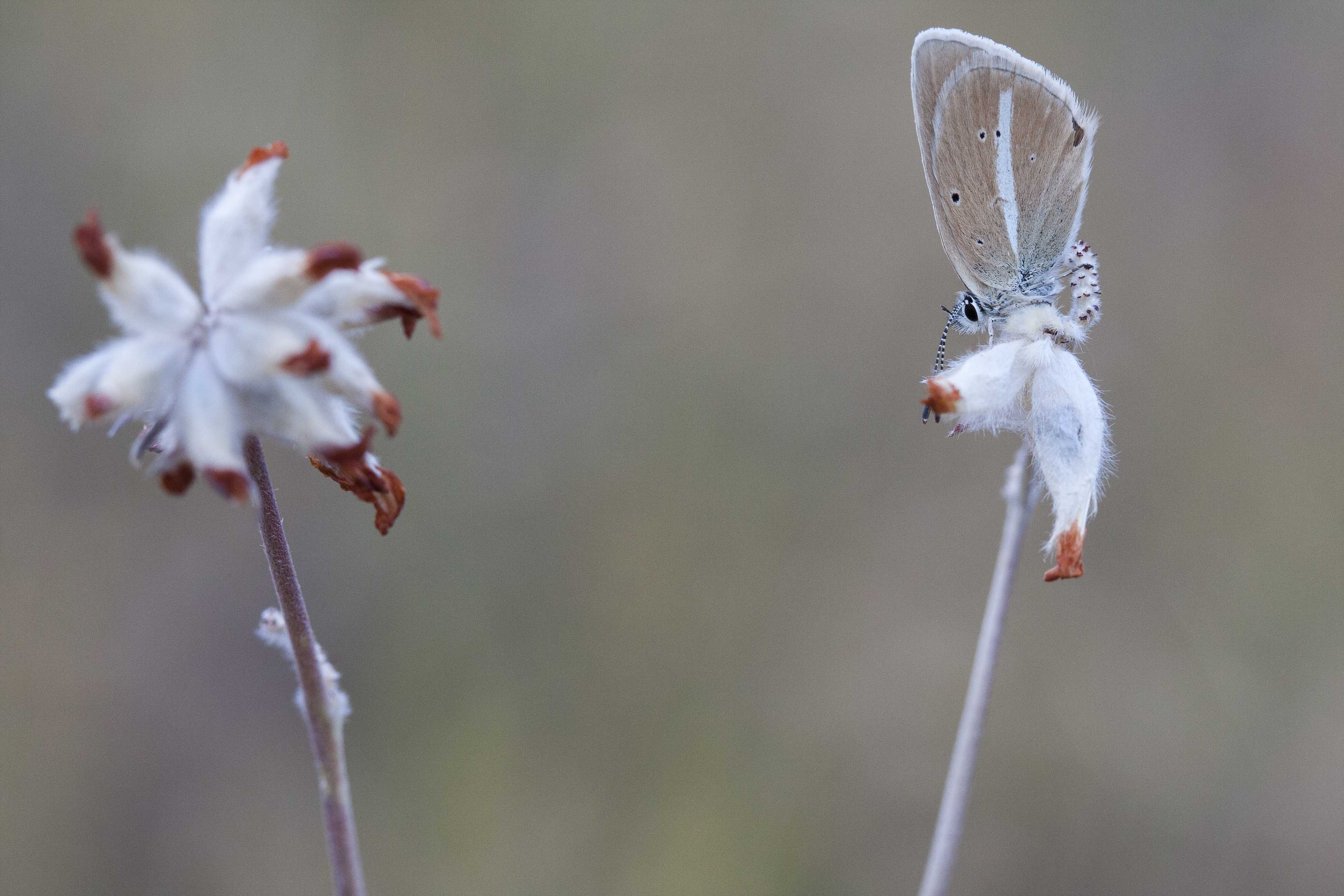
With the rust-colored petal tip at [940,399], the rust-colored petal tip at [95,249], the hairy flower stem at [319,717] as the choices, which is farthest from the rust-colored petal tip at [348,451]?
the rust-colored petal tip at [940,399]

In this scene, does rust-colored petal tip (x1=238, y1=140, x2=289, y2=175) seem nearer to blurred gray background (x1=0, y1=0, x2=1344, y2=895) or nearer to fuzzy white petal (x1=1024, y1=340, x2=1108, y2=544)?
fuzzy white petal (x1=1024, y1=340, x2=1108, y2=544)

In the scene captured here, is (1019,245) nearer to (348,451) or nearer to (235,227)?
(348,451)

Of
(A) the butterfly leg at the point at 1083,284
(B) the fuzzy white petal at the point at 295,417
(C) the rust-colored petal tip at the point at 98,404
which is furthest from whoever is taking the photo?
(A) the butterfly leg at the point at 1083,284

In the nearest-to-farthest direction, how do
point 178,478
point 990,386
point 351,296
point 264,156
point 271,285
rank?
point 178,478 < point 271,285 < point 351,296 < point 264,156 < point 990,386

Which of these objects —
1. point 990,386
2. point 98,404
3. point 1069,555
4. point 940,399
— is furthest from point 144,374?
point 1069,555

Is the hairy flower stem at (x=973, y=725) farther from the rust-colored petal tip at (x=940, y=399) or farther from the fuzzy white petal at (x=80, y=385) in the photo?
the fuzzy white petal at (x=80, y=385)

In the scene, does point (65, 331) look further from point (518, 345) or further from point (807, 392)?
point (807, 392)

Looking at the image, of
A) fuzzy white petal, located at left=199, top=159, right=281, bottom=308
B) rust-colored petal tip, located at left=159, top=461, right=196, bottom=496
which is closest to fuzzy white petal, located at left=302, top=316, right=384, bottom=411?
fuzzy white petal, located at left=199, top=159, right=281, bottom=308
